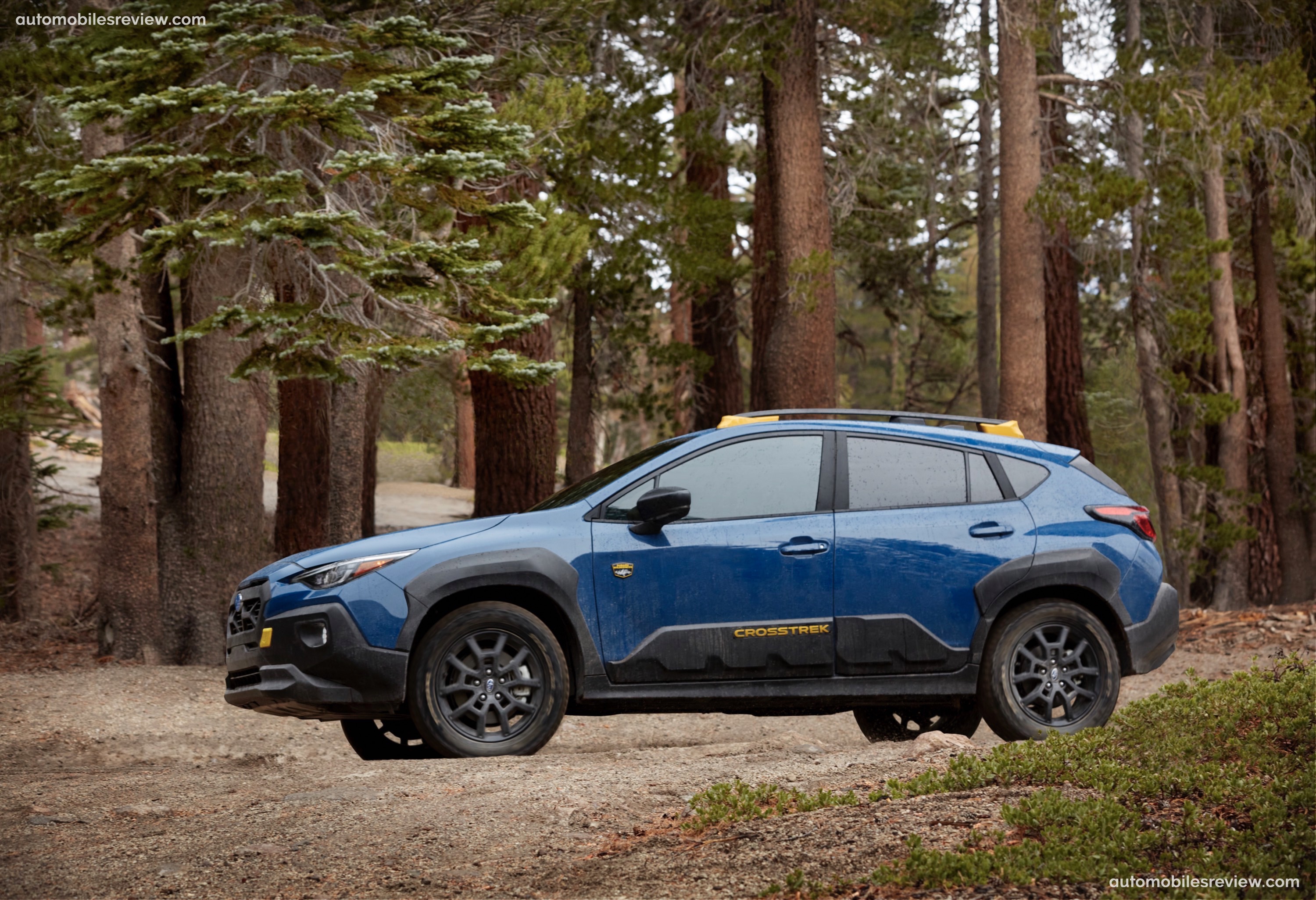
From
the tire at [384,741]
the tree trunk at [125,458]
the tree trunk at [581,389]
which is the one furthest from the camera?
the tree trunk at [581,389]

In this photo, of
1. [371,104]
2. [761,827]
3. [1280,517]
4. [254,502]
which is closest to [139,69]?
[371,104]

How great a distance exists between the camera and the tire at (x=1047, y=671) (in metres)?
6.99

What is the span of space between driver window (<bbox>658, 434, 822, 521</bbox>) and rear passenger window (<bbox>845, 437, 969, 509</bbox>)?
0.77 ft

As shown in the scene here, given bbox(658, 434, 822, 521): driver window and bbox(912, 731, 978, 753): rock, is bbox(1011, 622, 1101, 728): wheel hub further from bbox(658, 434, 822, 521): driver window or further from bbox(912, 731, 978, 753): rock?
bbox(658, 434, 822, 521): driver window

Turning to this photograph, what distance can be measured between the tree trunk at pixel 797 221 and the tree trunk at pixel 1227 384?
239 inches

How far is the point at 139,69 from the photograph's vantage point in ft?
31.0

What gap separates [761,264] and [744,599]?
1227 centimetres

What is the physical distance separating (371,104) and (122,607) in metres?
6.29

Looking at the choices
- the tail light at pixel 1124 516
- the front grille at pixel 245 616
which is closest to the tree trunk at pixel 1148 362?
the tail light at pixel 1124 516

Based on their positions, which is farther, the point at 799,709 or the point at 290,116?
the point at 290,116

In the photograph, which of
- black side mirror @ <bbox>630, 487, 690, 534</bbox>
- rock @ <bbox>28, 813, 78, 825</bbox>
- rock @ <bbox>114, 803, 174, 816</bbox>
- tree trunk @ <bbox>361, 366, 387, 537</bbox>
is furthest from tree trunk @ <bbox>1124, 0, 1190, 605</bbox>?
rock @ <bbox>28, 813, 78, 825</bbox>

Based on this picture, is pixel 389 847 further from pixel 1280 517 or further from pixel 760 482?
pixel 1280 517

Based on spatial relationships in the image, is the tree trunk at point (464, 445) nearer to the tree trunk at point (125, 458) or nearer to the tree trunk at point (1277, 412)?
the tree trunk at point (125, 458)

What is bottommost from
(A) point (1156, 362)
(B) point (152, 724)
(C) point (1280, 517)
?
(B) point (152, 724)
